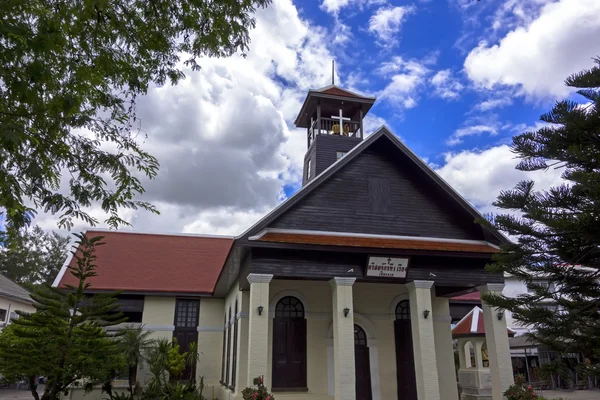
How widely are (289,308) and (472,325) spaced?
9131 mm

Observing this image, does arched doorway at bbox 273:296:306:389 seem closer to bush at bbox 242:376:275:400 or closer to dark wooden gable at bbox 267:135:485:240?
bush at bbox 242:376:275:400

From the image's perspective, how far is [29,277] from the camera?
1992 inches

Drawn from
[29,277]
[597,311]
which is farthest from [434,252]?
[29,277]

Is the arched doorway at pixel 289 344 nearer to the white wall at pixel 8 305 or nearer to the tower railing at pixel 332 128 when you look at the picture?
the tower railing at pixel 332 128

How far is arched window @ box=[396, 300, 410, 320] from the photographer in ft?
52.5

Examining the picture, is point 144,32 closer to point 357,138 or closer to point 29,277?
point 357,138

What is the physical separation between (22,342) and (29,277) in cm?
4356

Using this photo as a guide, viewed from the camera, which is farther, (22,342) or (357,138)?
(357,138)

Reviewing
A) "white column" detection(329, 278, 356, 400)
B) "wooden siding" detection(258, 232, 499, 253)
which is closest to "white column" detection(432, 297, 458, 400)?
"wooden siding" detection(258, 232, 499, 253)

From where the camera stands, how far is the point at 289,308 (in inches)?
594

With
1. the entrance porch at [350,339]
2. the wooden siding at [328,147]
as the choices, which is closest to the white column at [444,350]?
the entrance porch at [350,339]

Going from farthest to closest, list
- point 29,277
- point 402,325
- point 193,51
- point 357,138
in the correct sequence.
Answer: point 29,277
point 357,138
point 402,325
point 193,51

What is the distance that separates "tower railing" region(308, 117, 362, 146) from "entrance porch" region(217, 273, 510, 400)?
7237mm

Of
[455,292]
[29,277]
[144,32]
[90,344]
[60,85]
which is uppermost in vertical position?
[29,277]
